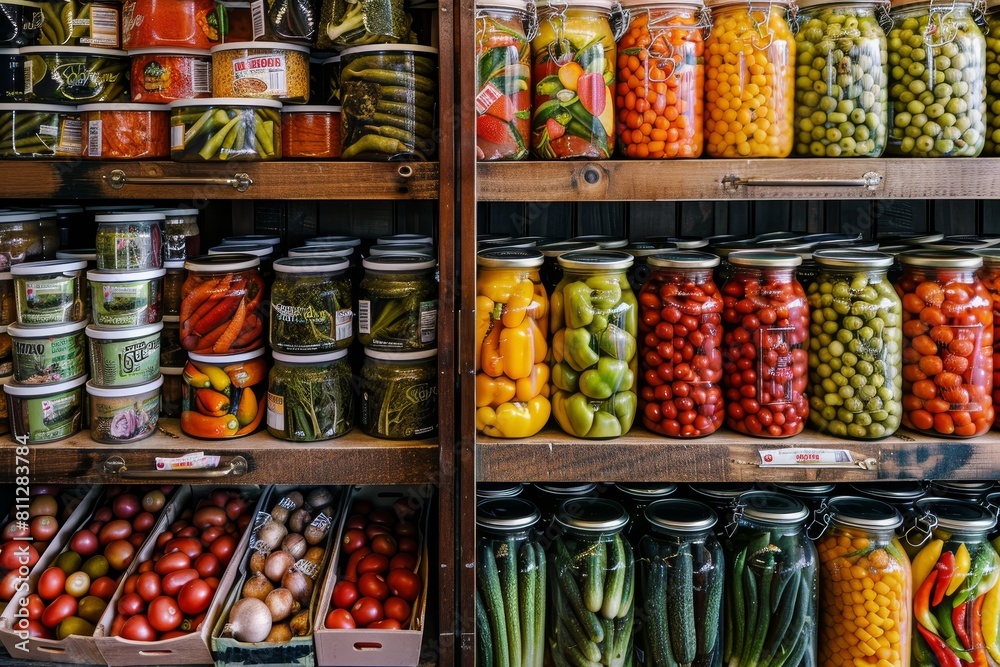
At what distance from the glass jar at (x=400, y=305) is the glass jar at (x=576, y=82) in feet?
0.95

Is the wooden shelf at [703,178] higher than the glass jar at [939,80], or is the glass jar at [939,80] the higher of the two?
the glass jar at [939,80]

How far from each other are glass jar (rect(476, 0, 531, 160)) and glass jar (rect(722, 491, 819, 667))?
76 cm

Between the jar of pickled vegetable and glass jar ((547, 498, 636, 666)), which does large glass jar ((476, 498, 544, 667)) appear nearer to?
glass jar ((547, 498, 636, 666))

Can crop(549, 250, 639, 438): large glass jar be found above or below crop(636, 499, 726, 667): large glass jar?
above

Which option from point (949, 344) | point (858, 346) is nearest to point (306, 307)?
point (858, 346)

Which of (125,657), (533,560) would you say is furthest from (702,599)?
(125,657)

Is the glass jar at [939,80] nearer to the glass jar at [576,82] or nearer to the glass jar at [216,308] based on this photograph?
the glass jar at [576,82]

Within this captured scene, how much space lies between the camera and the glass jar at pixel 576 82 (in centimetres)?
129

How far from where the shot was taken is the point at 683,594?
4.49ft

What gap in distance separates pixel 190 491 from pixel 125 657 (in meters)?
0.44

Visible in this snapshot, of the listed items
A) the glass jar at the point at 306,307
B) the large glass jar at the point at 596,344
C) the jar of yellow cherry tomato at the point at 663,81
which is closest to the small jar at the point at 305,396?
the glass jar at the point at 306,307

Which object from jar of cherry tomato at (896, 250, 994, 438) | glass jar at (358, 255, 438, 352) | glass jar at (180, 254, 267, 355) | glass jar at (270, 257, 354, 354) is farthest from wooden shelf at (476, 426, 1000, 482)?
glass jar at (180, 254, 267, 355)

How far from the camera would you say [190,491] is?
169 cm

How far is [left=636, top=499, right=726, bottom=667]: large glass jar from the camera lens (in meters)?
1.37
